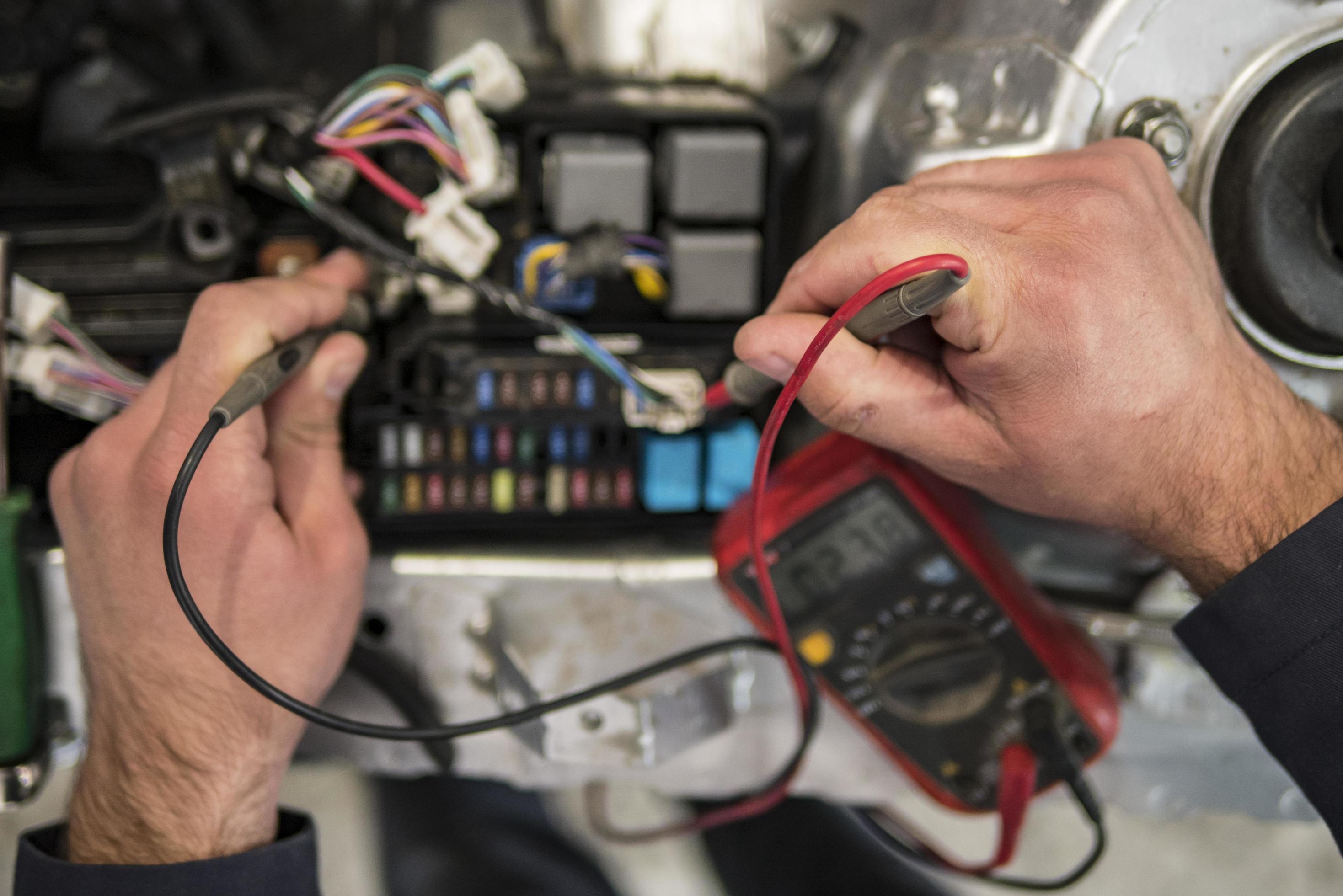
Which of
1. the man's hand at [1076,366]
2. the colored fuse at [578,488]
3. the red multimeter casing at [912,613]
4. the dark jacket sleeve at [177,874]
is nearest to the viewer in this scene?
the man's hand at [1076,366]

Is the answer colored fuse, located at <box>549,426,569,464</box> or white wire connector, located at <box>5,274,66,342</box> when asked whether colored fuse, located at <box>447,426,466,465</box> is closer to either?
colored fuse, located at <box>549,426,569,464</box>

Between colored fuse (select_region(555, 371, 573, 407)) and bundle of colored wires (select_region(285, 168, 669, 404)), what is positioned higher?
bundle of colored wires (select_region(285, 168, 669, 404))

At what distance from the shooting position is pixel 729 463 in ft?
2.90

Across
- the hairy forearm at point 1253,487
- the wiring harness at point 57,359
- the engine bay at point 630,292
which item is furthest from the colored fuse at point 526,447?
the hairy forearm at point 1253,487

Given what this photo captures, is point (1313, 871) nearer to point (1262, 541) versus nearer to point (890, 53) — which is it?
point (1262, 541)

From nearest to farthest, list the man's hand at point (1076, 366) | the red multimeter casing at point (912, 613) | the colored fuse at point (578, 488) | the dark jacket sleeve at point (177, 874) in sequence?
A: the man's hand at point (1076, 366)
the dark jacket sleeve at point (177, 874)
the red multimeter casing at point (912, 613)
the colored fuse at point (578, 488)

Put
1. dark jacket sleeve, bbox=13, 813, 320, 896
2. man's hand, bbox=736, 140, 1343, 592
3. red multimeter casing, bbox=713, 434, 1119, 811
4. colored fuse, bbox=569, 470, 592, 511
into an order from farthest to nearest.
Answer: colored fuse, bbox=569, 470, 592, 511 → red multimeter casing, bbox=713, 434, 1119, 811 → dark jacket sleeve, bbox=13, 813, 320, 896 → man's hand, bbox=736, 140, 1343, 592

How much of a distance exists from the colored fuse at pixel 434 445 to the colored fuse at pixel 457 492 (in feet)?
0.09

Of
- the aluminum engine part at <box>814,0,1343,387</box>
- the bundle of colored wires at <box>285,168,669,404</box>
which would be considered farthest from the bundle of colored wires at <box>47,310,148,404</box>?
the aluminum engine part at <box>814,0,1343,387</box>

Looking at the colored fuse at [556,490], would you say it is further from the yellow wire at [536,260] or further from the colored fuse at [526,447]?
the yellow wire at [536,260]

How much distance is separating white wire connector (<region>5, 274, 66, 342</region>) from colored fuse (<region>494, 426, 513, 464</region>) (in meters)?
0.38

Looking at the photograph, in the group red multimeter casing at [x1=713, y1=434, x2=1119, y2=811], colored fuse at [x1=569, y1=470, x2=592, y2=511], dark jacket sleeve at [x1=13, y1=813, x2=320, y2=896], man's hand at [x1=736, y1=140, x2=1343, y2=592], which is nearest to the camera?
man's hand at [x1=736, y1=140, x2=1343, y2=592]

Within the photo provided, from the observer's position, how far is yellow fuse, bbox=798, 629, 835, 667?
0.80 m

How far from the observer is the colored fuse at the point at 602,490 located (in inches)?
34.8
